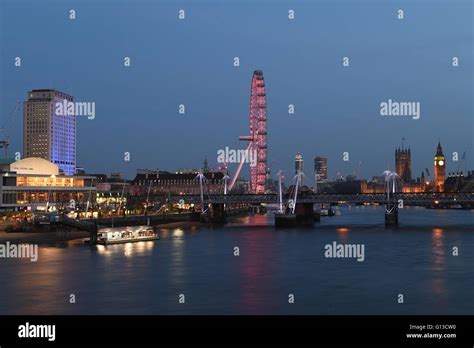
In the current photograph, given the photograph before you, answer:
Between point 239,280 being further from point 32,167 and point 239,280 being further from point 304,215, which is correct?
point 32,167

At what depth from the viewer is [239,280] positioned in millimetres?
36031

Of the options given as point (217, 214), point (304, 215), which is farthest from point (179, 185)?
point (304, 215)

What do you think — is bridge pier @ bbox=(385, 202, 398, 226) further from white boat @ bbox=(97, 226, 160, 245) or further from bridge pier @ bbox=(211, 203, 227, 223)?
white boat @ bbox=(97, 226, 160, 245)

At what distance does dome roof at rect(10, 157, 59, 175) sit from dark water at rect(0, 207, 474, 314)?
167 feet

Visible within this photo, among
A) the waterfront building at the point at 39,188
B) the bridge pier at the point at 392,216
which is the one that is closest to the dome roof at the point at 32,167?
the waterfront building at the point at 39,188

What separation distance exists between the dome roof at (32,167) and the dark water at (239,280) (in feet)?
167

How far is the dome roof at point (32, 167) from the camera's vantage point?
10144cm

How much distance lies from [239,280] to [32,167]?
251ft

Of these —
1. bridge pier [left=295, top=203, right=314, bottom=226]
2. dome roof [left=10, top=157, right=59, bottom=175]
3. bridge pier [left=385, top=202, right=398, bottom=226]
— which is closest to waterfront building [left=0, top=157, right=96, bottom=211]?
dome roof [left=10, top=157, right=59, bottom=175]

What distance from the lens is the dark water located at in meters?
28.5
